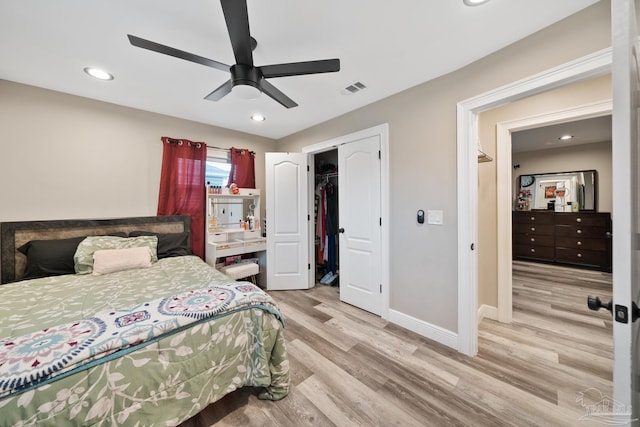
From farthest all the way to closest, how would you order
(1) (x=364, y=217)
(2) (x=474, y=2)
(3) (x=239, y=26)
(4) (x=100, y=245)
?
1. (1) (x=364, y=217)
2. (4) (x=100, y=245)
3. (2) (x=474, y=2)
4. (3) (x=239, y=26)

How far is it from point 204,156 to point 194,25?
1.98 meters

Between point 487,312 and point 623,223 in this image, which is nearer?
point 623,223

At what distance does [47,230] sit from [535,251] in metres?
7.90

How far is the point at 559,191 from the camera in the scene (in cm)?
466

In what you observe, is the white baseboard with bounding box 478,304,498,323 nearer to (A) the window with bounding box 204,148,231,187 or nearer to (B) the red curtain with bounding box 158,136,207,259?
(B) the red curtain with bounding box 158,136,207,259

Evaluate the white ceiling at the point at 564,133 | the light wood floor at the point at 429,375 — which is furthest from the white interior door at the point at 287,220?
the white ceiling at the point at 564,133

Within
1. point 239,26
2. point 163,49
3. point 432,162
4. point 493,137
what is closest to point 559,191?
point 493,137

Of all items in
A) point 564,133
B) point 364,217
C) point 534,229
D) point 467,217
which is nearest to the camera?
point 467,217

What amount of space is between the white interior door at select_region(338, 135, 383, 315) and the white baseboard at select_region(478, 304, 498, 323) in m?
1.12

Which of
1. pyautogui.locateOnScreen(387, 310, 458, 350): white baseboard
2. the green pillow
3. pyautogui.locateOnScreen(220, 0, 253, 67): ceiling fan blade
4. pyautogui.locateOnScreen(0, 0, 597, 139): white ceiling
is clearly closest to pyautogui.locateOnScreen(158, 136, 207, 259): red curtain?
the green pillow

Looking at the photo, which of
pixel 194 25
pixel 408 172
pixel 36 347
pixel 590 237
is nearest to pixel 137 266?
pixel 36 347

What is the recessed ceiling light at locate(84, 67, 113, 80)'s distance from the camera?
2018 millimetres

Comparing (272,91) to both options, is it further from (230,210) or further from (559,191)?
(559,191)

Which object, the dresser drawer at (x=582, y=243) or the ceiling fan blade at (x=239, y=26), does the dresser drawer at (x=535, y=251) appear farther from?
the ceiling fan blade at (x=239, y=26)
